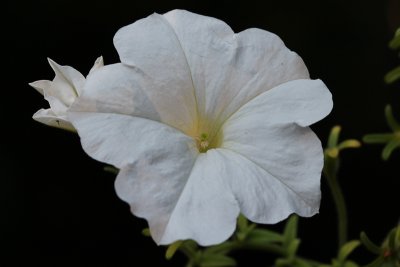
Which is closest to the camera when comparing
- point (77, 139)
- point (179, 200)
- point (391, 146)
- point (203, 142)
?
point (179, 200)

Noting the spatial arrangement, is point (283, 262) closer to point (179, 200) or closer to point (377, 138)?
point (377, 138)

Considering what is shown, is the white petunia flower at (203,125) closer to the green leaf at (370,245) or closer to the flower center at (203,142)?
the flower center at (203,142)

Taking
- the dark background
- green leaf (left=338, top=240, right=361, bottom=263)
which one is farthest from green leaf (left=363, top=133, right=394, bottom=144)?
the dark background

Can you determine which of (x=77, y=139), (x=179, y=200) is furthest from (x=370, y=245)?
(x=77, y=139)

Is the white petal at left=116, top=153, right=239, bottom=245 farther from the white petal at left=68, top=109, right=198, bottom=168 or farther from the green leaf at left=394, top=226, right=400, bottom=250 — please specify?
the green leaf at left=394, top=226, right=400, bottom=250

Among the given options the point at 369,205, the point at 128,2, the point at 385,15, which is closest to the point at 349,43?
the point at 385,15

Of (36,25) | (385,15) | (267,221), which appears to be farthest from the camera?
(385,15)

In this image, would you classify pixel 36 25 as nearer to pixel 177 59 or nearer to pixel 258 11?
pixel 258 11
